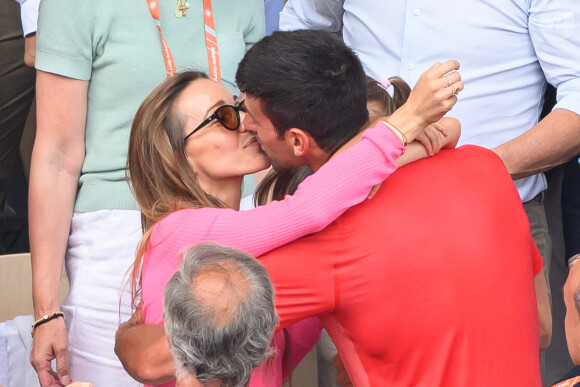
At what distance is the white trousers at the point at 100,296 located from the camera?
232cm

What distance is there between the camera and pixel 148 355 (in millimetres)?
1597

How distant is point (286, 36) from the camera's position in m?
1.68

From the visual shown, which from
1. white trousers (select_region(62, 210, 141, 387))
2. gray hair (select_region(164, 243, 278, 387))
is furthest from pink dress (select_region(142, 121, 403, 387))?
white trousers (select_region(62, 210, 141, 387))

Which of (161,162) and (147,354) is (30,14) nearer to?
(161,162)

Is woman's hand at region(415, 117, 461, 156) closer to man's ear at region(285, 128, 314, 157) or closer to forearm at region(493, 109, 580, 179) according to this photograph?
man's ear at region(285, 128, 314, 157)

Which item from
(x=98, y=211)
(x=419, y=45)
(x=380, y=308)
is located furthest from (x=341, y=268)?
(x=419, y=45)

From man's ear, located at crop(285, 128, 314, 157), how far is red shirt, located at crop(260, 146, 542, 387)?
0.21m

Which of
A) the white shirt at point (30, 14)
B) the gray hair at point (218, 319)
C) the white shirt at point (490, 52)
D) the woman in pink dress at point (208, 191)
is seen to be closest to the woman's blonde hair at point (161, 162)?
the woman in pink dress at point (208, 191)

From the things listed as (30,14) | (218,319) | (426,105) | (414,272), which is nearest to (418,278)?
(414,272)

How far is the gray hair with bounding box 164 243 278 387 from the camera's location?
1.18 metres

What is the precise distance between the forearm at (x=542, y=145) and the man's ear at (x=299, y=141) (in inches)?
35.6

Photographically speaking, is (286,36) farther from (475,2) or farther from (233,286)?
(475,2)

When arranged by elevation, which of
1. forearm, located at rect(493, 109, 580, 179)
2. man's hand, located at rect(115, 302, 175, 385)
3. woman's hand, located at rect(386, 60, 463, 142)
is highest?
woman's hand, located at rect(386, 60, 463, 142)

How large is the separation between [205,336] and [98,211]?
1.28m
